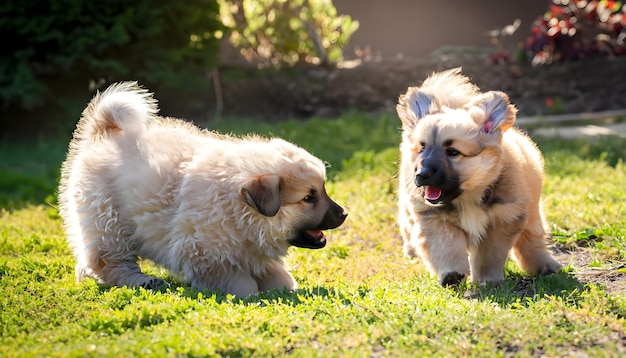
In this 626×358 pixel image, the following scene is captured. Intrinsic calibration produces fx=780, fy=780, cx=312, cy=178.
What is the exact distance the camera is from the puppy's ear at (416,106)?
17.0ft

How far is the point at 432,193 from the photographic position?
4.75m

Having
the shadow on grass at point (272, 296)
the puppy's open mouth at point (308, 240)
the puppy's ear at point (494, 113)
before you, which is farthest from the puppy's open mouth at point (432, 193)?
the shadow on grass at point (272, 296)

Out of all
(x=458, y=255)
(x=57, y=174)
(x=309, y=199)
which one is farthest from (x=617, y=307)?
(x=57, y=174)

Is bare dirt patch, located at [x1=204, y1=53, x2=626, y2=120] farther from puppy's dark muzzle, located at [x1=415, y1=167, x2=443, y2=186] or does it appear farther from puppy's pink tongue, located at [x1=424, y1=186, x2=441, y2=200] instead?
puppy's dark muzzle, located at [x1=415, y1=167, x2=443, y2=186]

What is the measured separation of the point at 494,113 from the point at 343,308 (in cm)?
165

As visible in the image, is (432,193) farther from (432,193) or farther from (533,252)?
(533,252)

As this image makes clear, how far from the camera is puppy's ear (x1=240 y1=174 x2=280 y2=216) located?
4652mm

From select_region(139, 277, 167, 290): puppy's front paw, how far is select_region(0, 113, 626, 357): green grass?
16 centimetres

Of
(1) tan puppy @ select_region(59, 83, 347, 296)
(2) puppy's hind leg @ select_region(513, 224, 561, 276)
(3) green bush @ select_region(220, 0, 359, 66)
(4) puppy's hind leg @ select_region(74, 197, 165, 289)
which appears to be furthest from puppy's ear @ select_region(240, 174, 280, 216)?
(3) green bush @ select_region(220, 0, 359, 66)

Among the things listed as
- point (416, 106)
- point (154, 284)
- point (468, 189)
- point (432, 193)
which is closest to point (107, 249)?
point (154, 284)

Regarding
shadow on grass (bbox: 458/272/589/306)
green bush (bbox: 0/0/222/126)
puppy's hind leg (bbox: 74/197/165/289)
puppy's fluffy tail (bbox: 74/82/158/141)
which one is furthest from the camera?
green bush (bbox: 0/0/222/126)

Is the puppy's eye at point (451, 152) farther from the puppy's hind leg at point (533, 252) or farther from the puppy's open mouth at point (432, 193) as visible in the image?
the puppy's hind leg at point (533, 252)

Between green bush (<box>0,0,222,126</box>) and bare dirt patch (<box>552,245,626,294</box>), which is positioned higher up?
green bush (<box>0,0,222,126</box>)

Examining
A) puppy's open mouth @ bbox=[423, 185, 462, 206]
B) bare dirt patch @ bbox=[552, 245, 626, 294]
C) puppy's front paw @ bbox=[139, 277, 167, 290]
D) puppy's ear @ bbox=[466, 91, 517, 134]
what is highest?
puppy's ear @ bbox=[466, 91, 517, 134]
